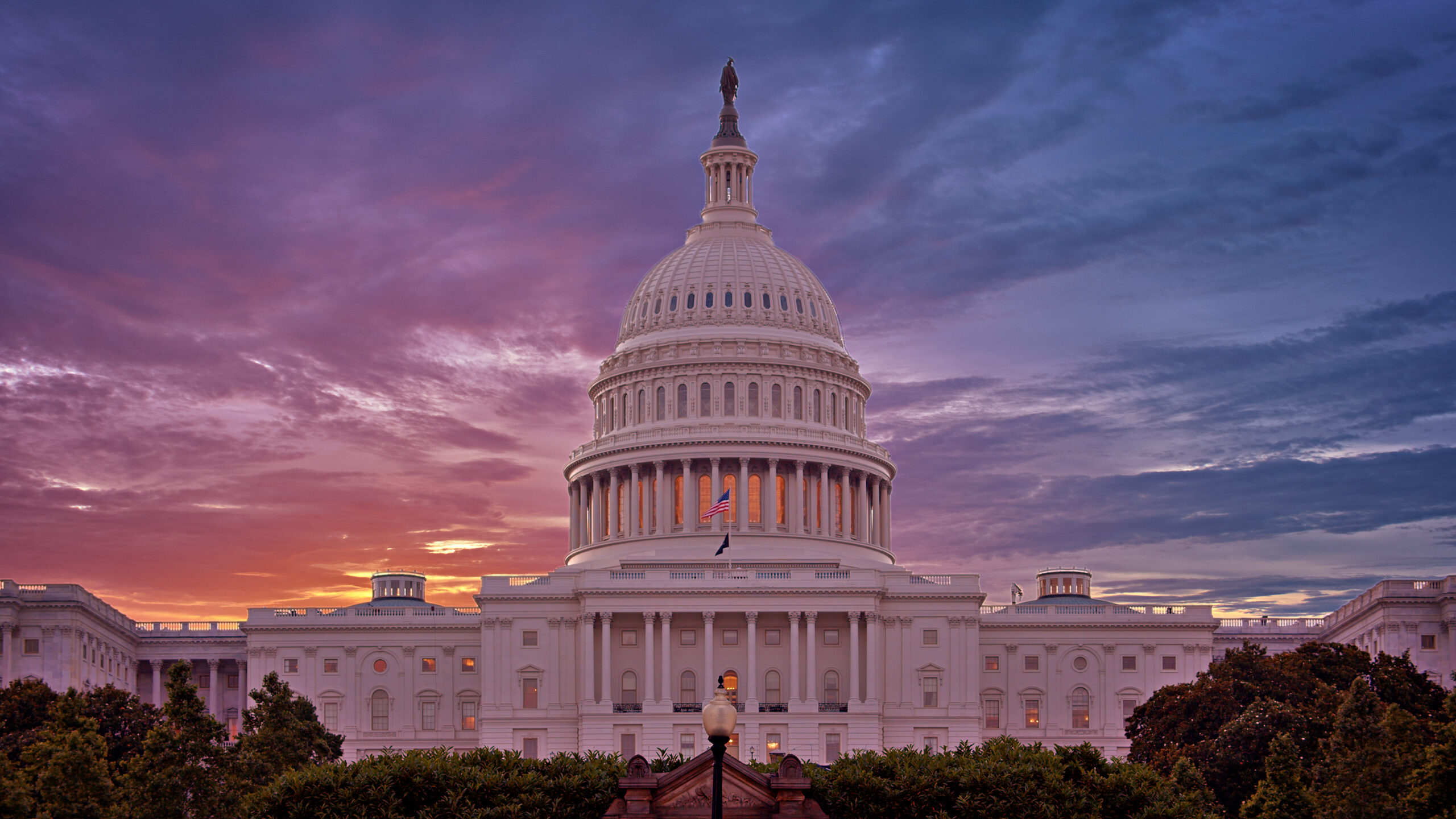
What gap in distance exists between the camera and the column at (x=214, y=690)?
153500 millimetres

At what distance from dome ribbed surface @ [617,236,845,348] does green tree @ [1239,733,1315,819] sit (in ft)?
257

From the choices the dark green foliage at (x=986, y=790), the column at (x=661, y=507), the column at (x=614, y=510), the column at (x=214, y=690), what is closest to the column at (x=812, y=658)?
the column at (x=661, y=507)

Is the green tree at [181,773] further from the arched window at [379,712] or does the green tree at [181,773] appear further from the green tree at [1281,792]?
the arched window at [379,712]

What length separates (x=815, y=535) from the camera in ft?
473

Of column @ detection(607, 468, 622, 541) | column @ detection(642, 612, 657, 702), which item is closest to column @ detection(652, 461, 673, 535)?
column @ detection(607, 468, 622, 541)

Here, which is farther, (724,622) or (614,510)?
(614,510)

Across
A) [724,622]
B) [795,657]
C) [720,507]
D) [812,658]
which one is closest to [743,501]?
[720,507]

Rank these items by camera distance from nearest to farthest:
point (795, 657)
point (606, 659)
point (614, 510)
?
1. point (606, 659)
2. point (795, 657)
3. point (614, 510)

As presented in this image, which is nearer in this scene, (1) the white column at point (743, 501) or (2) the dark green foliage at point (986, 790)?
(2) the dark green foliage at point (986, 790)

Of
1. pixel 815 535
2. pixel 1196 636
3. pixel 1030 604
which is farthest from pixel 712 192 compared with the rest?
pixel 1196 636

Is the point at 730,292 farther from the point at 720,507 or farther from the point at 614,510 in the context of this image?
the point at 720,507

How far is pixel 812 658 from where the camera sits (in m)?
126

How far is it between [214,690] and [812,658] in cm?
5578

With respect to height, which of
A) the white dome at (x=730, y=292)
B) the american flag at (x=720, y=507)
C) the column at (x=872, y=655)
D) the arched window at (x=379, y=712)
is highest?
the white dome at (x=730, y=292)
